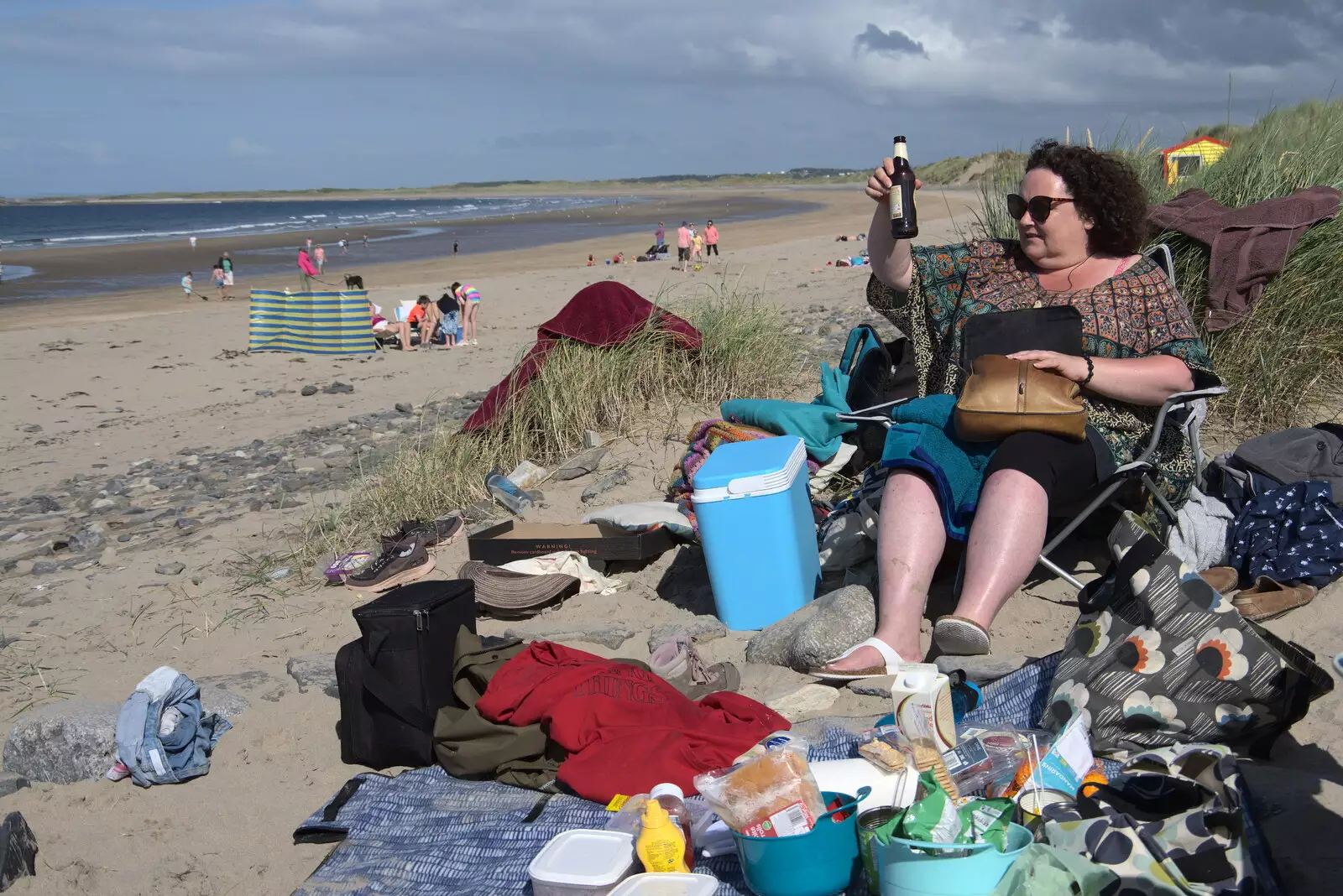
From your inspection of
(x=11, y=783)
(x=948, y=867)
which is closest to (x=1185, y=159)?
(x=948, y=867)

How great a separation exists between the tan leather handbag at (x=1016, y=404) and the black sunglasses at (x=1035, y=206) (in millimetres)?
658

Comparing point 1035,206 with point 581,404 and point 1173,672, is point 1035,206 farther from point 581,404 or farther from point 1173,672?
point 581,404

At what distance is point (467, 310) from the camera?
13.4m

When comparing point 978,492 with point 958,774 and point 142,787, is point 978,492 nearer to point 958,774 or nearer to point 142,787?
point 958,774

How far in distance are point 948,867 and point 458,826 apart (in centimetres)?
133

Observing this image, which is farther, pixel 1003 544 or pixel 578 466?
pixel 578 466

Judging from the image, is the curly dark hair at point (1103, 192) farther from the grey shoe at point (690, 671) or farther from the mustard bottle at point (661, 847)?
the mustard bottle at point (661, 847)

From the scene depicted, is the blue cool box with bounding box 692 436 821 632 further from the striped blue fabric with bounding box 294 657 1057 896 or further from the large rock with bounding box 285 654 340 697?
the large rock with bounding box 285 654 340 697

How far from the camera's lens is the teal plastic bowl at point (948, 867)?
191cm

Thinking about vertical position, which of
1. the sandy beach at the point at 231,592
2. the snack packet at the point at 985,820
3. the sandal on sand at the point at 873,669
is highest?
the snack packet at the point at 985,820

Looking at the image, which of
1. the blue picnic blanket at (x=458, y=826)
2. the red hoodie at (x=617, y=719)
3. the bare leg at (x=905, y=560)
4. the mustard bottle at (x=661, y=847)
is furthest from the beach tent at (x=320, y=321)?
the mustard bottle at (x=661, y=847)

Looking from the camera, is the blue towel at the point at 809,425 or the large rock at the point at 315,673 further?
the blue towel at the point at 809,425

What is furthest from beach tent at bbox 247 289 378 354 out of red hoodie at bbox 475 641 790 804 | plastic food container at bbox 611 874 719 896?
plastic food container at bbox 611 874 719 896

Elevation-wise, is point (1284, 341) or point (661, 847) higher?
point (1284, 341)
